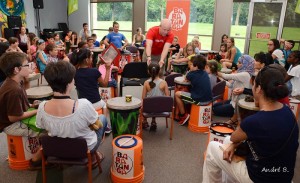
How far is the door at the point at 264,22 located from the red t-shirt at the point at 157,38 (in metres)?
5.43

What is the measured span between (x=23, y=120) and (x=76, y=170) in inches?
28.1

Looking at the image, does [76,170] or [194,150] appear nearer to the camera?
[76,170]

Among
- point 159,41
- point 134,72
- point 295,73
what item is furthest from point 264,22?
point 134,72

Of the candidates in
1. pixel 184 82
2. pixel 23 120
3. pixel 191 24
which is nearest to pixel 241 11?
pixel 191 24

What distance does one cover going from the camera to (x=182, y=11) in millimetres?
8227

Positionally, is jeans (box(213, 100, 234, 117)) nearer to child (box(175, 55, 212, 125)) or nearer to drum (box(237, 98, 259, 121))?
child (box(175, 55, 212, 125))

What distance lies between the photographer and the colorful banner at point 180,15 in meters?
8.17

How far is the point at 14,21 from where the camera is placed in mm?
8695

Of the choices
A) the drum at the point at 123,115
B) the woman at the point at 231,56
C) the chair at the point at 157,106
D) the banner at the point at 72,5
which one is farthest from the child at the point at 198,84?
the banner at the point at 72,5

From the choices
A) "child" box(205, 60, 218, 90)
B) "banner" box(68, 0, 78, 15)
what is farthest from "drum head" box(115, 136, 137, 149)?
"banner" box(68, 0, 78, 15)

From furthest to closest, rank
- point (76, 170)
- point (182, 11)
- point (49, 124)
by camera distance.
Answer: point (182, 11) → point (76, 170) → point (49, 124)

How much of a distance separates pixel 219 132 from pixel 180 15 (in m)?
6.59

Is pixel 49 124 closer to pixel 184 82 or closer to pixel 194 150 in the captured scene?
pixel 194 150

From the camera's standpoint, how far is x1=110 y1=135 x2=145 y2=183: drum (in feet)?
7.02
